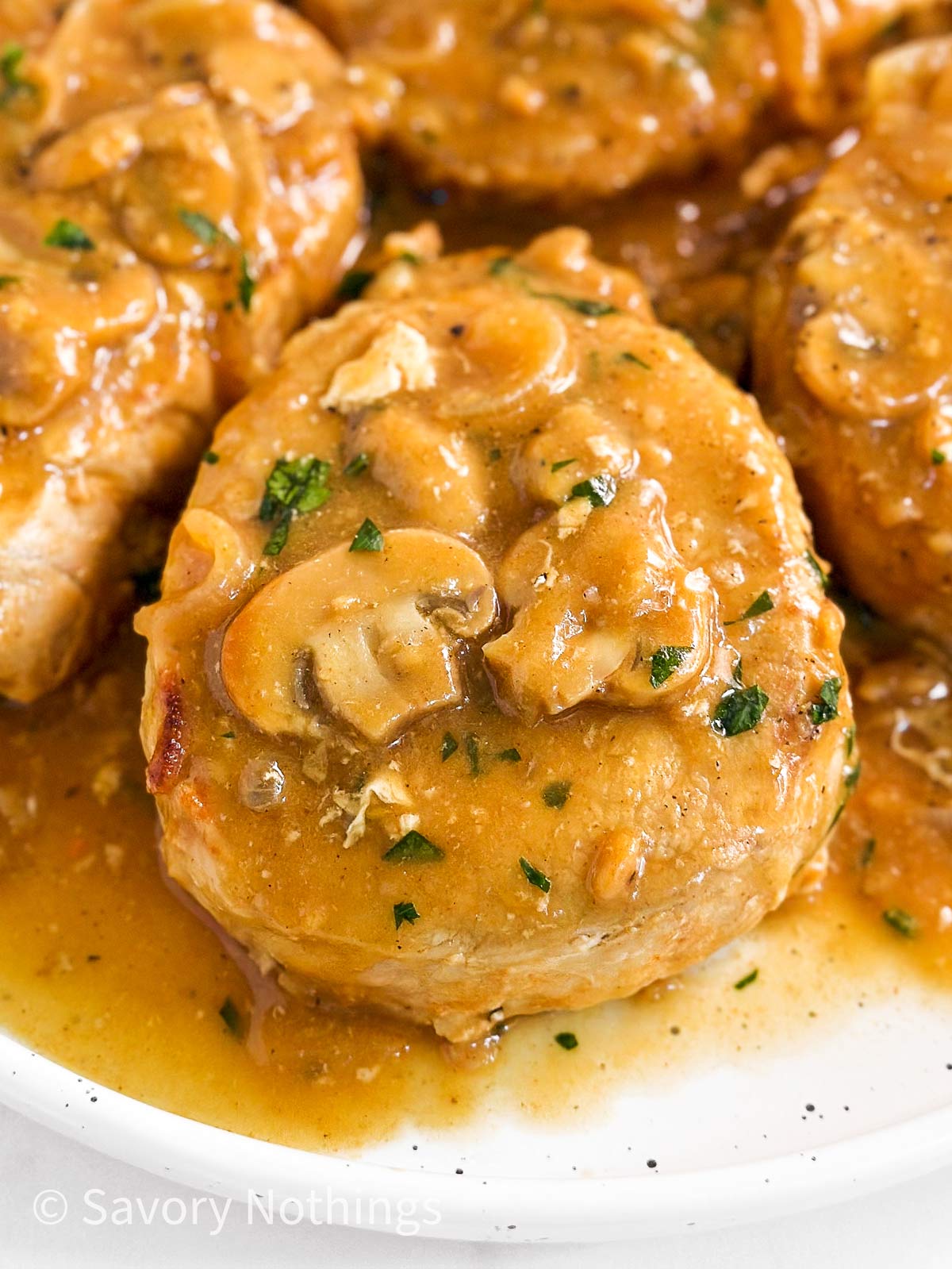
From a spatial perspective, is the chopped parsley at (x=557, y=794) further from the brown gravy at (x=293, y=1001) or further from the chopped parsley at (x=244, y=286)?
the chopped parsley at (x=244, y=286)

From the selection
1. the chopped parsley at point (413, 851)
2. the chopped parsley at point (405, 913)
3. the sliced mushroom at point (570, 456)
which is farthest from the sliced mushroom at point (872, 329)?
the chopped parsley at point (405, 913)

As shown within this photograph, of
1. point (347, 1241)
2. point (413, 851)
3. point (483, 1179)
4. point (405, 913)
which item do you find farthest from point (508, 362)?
point (347, 1241)

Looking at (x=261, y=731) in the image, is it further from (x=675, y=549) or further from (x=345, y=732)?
(x=675, y=549)

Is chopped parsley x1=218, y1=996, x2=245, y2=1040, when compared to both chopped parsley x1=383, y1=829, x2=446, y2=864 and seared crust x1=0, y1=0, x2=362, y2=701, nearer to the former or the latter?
chopped parsley x1=383, y1=829, x2=446, y2=864

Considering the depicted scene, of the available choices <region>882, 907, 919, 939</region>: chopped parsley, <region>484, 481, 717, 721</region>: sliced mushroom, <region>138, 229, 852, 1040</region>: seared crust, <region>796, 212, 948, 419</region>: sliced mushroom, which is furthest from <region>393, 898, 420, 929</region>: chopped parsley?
<region>796, 212, 948, 419</region>: sliced mushroom

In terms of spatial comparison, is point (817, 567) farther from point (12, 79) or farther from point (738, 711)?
point (12, 79)
